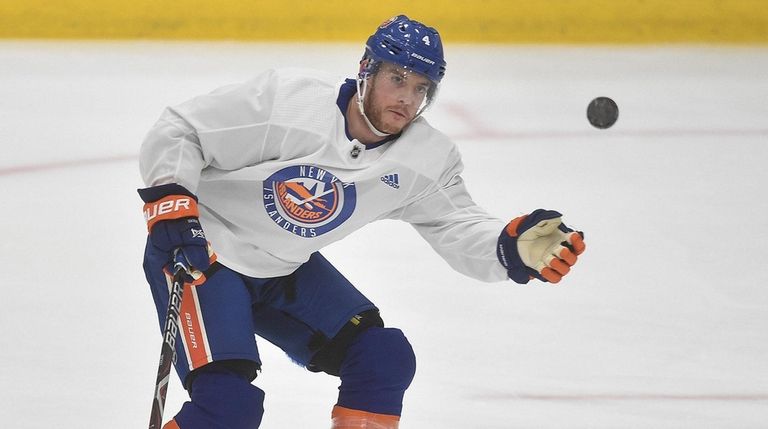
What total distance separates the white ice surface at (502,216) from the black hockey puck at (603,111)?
565mm

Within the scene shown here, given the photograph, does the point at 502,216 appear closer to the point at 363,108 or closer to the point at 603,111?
the point at 603,111

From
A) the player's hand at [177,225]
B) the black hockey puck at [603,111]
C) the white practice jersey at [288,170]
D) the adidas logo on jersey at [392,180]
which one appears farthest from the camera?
the black hockey puck at [603,111]

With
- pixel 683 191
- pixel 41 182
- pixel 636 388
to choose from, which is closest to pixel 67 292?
pixel 41 182

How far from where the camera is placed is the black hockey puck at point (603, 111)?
350cm

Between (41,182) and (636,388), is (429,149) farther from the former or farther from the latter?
(41,182)

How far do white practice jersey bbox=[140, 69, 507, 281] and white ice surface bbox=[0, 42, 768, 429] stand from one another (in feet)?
1.80

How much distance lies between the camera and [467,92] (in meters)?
6.54

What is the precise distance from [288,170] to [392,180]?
0.70 feet

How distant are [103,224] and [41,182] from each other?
54 centimetres

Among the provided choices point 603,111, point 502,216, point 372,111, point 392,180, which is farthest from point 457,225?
point 502,216

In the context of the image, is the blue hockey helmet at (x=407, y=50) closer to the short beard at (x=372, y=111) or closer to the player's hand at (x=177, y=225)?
the short beard at (x=372, y=111)

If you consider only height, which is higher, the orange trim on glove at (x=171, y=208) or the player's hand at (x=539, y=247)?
the player's hand at (x=539, y=247)

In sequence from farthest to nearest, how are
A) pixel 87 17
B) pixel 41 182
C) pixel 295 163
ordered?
1. pixel 87 17
2. pixel 41 182
3. pixel 295 163

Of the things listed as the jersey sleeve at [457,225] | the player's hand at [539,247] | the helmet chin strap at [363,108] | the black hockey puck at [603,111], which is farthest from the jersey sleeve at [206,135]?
the black hockey puck at [603,111]
